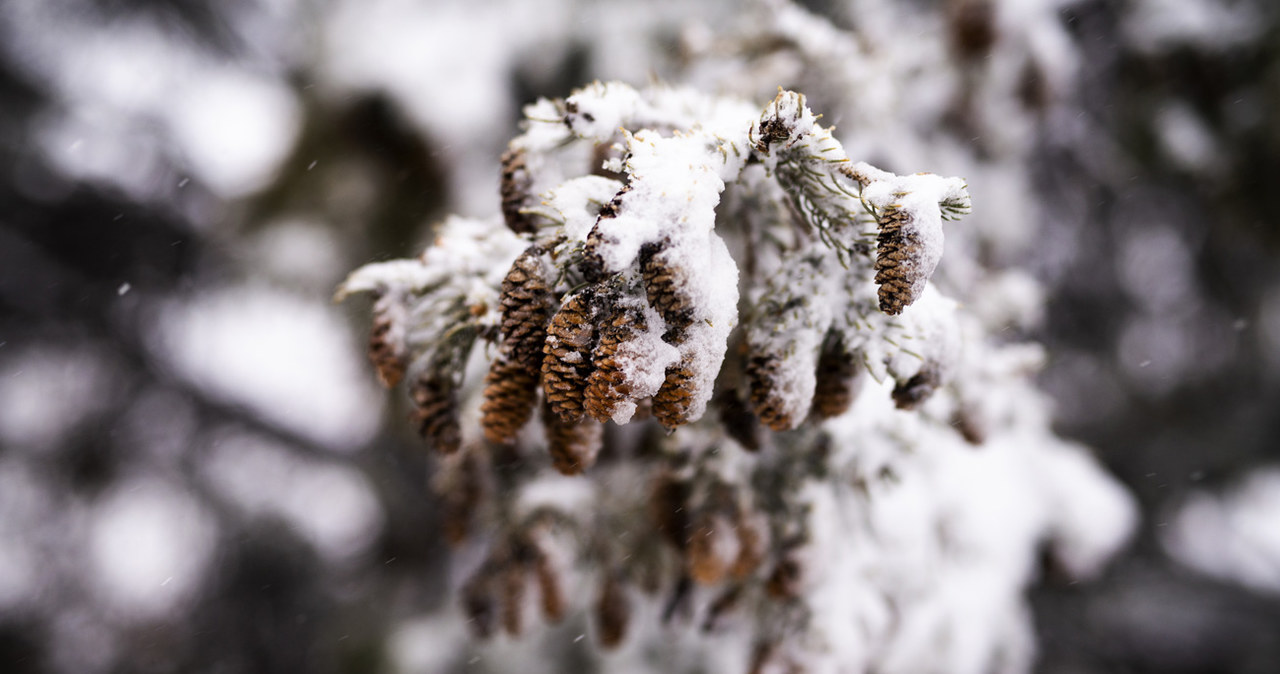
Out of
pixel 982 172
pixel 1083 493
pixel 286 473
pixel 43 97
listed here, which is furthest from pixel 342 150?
pixel 1083 493

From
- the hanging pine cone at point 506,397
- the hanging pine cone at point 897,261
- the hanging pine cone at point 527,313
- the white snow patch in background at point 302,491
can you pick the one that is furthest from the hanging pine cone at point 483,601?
the white snow patch in background at point 302,491

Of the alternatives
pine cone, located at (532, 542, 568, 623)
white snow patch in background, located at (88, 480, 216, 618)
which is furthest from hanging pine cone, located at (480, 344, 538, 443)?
white snow patch in background, located at (88, 480, 216, 618)

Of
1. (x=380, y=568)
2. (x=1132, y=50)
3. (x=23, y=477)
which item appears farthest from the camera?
(x=380, y=568)

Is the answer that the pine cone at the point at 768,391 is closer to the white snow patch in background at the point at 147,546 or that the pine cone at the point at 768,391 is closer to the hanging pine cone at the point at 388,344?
the hanging pine cone at the point at 388,344

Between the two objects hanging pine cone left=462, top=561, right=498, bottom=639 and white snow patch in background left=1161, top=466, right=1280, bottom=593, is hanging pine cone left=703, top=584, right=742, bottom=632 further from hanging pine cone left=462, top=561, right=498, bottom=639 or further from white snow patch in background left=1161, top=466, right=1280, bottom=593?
white snow patch in background left=1161, top=466, right=1280, bottom=593

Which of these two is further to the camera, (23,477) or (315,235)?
(23,477)

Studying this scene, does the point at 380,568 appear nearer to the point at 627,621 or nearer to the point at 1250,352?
the point at 627,621

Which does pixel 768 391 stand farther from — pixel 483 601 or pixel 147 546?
pixel 147 546
